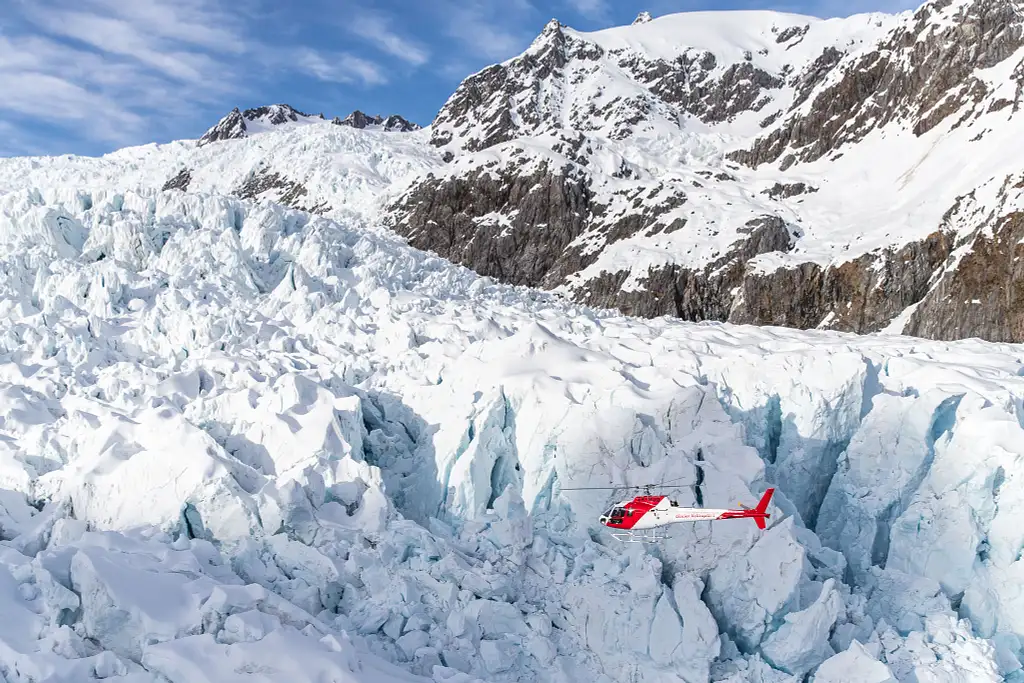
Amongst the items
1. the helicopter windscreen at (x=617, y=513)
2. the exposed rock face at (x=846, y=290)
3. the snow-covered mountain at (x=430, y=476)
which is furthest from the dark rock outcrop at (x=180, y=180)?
the helicopter windscreen at (x=617, y=513)

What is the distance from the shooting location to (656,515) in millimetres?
15070

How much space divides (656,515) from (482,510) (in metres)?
4.21

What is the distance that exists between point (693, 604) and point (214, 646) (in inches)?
340

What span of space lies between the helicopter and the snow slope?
1.37 feet

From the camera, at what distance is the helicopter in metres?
15.0

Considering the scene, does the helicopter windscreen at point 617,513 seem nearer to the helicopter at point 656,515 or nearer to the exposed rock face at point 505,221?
the helicopter at point 656,515

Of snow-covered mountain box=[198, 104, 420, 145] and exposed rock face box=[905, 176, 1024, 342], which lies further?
snow-covered mountain box=[198, 104, 420, 145]

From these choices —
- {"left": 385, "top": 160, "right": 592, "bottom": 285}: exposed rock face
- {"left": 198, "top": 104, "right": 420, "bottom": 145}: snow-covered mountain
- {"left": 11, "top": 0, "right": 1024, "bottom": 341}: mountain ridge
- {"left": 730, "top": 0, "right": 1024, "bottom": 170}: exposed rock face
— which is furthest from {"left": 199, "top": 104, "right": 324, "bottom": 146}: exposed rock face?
{"left": 730, "top": 0, "right": 1024, "bottom": 170}: exposed rock face

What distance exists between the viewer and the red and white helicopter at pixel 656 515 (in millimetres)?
15039

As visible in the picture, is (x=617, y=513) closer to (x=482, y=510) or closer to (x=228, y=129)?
(x=482, y=510)

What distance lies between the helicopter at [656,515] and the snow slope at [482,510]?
16.5 inches

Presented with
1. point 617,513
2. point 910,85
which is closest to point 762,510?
point 617,513

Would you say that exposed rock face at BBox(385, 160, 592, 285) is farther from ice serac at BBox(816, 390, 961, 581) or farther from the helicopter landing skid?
the helicopter landing skid

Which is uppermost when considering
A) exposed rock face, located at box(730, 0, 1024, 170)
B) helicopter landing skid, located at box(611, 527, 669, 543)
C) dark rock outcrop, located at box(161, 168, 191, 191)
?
exposed rock face, located at box(730, 0, 1024, 170)
